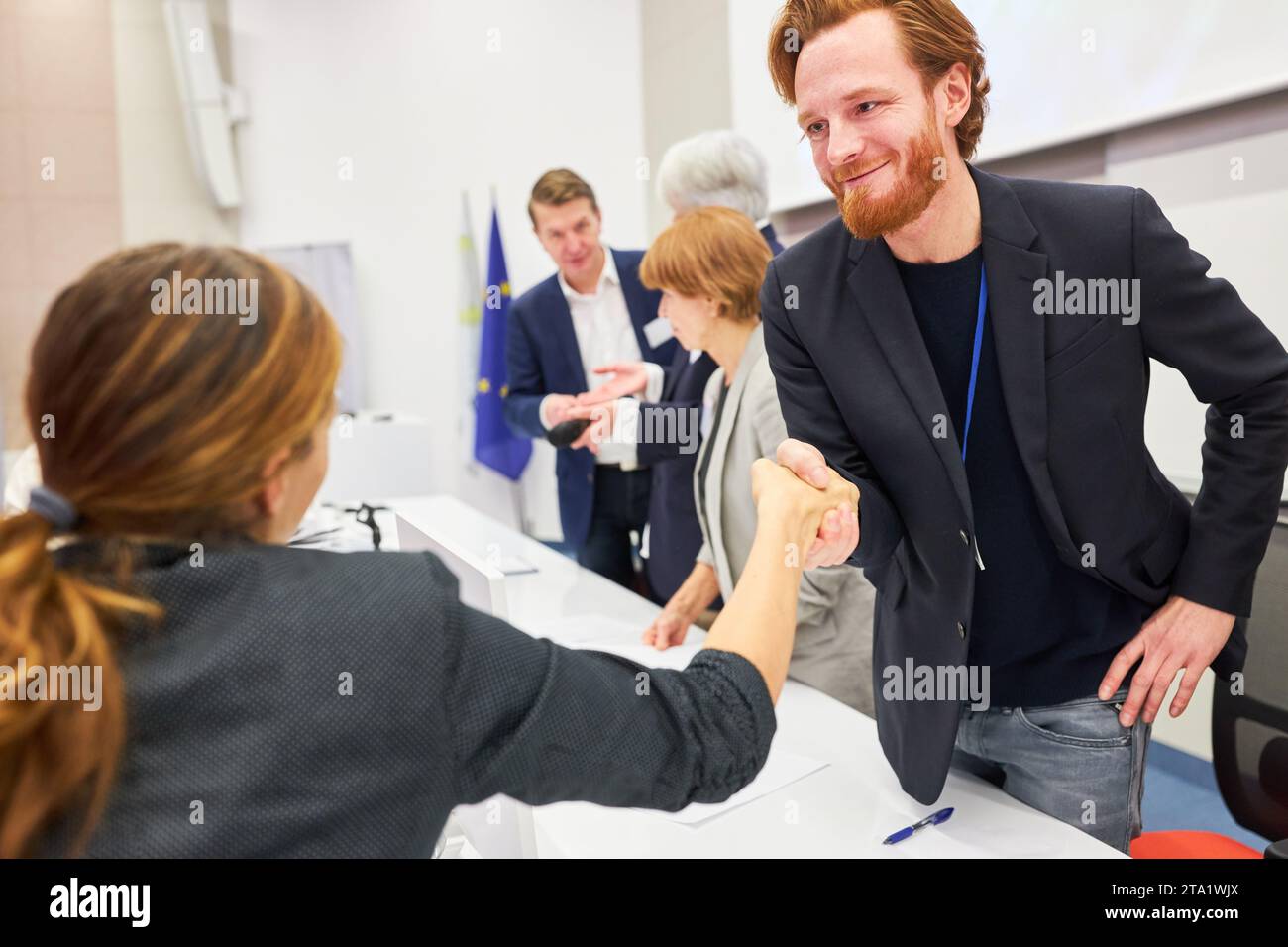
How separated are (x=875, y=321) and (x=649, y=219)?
5.41 metres

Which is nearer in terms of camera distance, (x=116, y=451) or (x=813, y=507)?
(x=116, y=451)

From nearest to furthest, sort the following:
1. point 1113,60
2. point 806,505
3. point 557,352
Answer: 1. point 806,505
2. point 1113,60
3. point 557,352

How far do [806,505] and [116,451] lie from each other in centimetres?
74

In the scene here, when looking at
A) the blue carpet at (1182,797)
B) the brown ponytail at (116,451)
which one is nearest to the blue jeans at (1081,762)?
the brown ponytail at (116,451)

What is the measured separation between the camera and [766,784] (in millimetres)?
1453

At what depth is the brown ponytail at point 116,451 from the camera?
66 centimetres

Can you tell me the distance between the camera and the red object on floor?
5.16ft

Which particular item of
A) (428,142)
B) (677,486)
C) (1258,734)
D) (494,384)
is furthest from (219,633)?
(428,142)

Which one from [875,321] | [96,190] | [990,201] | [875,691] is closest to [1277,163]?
[990,201]

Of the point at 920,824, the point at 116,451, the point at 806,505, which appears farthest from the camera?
the point at 920,824

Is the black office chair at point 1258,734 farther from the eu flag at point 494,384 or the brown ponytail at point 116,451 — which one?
the eu flag at point 494,384

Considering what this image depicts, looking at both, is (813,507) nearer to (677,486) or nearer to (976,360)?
(976,360)

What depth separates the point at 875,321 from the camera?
139 cm

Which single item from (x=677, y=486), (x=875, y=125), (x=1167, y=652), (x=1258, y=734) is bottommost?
(x=1258, y=734)
